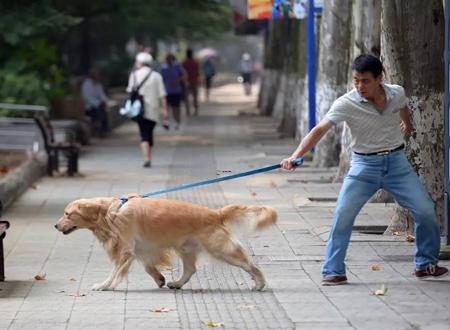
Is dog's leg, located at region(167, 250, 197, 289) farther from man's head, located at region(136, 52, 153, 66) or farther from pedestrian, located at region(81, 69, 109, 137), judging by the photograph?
pedestrian, located at region(81, 69, 109, 137)

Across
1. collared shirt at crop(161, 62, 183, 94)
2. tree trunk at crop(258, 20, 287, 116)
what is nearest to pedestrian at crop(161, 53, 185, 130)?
collared shirt at crop(161, 62, 183, 94)

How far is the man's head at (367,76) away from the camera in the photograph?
32.1 ft

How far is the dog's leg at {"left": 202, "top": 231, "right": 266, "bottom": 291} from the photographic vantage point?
9.91m

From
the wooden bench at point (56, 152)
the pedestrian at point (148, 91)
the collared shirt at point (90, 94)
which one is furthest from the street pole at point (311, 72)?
the collared shirt at point (90, 94)

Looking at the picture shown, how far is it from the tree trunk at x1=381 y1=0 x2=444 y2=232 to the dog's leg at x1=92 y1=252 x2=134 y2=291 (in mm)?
3686

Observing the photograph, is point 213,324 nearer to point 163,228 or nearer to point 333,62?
point 163,228

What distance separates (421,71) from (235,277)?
3.06 metres

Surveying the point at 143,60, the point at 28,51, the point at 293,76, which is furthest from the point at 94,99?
the point at 143,60

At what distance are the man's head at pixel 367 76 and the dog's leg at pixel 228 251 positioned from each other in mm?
1489

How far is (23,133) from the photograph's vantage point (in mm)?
23688

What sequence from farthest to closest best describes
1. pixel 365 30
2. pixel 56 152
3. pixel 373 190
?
pixel 56 152 < pixel 365 30 < pixel 373 190

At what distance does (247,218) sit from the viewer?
10000mm

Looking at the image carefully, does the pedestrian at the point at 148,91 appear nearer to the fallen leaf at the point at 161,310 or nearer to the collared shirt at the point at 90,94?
the collared shirt at the point at 90,94

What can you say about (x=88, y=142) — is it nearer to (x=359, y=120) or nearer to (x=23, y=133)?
(x=23, y=133)
